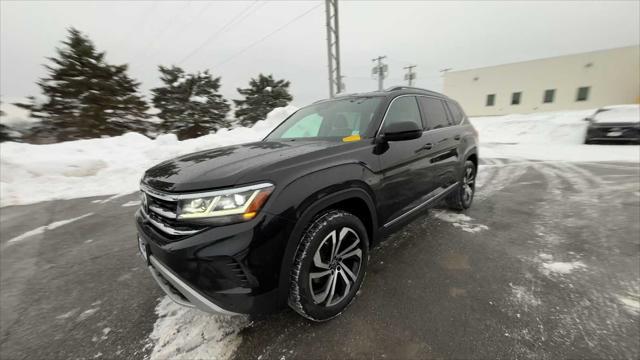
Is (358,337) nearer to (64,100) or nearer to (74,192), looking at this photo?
(74,192)

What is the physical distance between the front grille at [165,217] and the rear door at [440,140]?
2530 millimetres

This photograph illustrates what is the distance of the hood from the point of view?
67.3 inches

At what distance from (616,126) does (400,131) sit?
13.9 m

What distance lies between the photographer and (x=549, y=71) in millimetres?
29578

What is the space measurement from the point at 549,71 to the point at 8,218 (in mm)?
40480

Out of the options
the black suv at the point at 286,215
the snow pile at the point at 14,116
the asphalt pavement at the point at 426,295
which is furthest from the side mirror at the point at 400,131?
the snow pile at the point at 14,116

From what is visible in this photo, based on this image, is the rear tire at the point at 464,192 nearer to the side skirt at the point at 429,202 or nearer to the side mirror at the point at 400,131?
the side skirt at the point at 429,202

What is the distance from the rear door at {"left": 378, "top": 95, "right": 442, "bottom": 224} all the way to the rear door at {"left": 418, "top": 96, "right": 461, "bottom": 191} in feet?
0.35

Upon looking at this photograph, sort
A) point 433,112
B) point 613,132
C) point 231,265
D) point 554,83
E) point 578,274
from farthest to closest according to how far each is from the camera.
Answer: point 554,83, point 613,132, point 433,112, point 578,274, point 231,265

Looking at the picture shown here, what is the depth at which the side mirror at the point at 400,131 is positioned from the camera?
2.31m

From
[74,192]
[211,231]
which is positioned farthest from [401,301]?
[74,192]

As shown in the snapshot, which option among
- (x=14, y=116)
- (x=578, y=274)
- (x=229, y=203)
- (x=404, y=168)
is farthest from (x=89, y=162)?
(x=14, y=116)

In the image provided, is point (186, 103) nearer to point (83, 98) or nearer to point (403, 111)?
point (83, 98)

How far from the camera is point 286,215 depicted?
→ 1698 mm
